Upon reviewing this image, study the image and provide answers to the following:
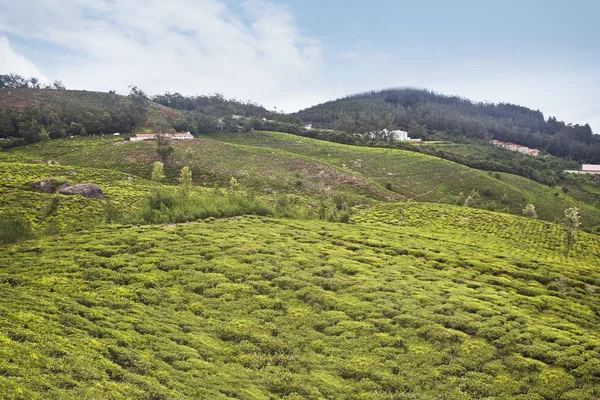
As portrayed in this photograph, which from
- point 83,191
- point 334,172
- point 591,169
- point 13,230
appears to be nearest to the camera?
point 13,230

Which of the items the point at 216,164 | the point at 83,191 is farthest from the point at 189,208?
the point at 216,164

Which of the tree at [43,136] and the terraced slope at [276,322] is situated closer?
the terraced slope at [276,322]

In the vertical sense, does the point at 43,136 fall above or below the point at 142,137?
below

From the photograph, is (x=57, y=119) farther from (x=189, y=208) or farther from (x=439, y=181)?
(x=439, y=181)

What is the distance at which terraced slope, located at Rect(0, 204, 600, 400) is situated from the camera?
14992 mm

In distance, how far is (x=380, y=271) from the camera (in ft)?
101

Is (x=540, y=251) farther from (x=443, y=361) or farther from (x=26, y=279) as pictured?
(x=26, y=279)

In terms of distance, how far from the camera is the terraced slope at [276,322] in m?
15.0

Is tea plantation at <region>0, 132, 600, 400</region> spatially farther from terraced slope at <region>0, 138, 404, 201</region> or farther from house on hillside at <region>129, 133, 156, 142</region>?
house on hillside at <region>129, 133, 156, 142</region>

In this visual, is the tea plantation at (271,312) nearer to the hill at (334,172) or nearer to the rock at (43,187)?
the rock at (43,187)

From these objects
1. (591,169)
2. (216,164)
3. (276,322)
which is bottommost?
(276,322)

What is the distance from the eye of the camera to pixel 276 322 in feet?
69.9

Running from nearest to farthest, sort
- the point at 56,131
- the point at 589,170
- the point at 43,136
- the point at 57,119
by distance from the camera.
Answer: the point at 43,136, the point at 56,131, the point at 57,119, the point at 589,170

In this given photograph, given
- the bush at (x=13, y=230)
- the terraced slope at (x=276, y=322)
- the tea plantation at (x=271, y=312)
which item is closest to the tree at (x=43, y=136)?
the tea plantation at (x=271, y=312)
